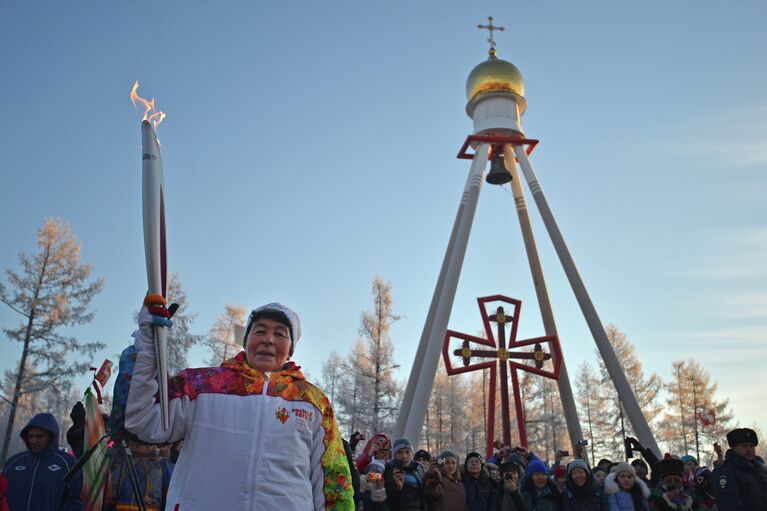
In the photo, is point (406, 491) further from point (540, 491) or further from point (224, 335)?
point (224, 335)

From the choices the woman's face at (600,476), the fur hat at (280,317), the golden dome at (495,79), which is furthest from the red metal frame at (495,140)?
the fur hat at (280,317)

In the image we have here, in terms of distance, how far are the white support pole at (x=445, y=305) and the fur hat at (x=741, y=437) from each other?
7.37 m

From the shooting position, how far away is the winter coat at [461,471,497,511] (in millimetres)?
6566

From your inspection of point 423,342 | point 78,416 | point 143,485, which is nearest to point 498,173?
point 423,342

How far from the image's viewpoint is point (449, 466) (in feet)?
22.8

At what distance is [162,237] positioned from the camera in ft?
7.63

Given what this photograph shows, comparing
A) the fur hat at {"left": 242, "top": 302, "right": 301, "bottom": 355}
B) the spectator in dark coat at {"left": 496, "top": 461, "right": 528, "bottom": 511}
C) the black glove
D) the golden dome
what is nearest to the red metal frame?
the golden dome

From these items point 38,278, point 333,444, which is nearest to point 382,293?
point 38,278

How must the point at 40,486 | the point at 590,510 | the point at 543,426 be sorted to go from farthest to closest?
1. the point at 543,426
2. the point at 590,510
3. the point at 40,486

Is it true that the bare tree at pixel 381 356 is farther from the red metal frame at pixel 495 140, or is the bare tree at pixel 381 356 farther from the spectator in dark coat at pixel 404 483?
the spectator in dark coat at pixel 404 483

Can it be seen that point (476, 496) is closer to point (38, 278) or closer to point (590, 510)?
point (590, 510)

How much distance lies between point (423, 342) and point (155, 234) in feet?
41.7

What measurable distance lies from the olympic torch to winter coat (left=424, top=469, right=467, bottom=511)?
4821 millimetres

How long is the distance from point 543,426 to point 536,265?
19.7 m
